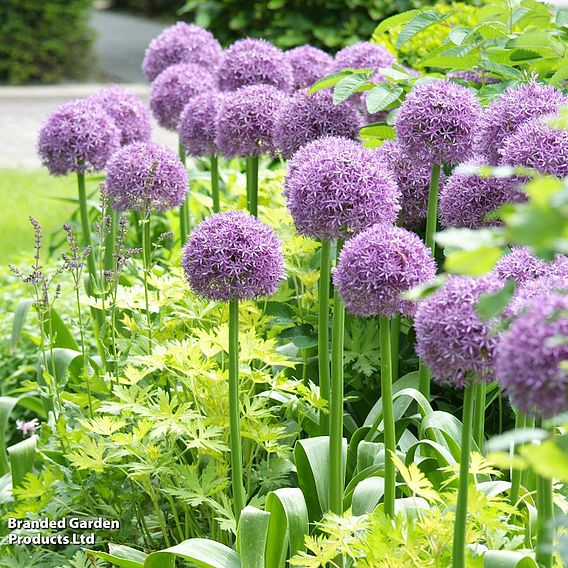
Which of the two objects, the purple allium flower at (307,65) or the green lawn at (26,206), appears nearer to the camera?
the purple allium flower at (307,65)

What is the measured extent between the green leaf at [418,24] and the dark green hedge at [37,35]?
11.9 metres

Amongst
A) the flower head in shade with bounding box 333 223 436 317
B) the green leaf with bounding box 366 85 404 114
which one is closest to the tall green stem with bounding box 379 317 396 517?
the flower head in shade with bounding box 333 223 436 317

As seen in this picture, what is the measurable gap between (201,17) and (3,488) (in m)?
6.20

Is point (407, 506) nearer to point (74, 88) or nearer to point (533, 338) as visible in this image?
point (533, 338)

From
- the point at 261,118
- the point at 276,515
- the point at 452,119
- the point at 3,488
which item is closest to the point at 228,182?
the point at 261,118

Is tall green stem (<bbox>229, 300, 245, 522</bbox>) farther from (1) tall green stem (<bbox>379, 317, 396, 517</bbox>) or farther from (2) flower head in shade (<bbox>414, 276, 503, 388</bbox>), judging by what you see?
(2) flower head in shade (<bbox>414, 276, 503, 388</bbox>)

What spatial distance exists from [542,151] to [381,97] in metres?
0.81

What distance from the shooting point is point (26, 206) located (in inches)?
329

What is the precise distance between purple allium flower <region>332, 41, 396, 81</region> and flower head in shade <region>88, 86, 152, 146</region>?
2.91 ft

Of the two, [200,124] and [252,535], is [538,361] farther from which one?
[200,124]

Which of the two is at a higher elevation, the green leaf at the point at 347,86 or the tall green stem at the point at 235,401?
the green leaf at the point at 347,86

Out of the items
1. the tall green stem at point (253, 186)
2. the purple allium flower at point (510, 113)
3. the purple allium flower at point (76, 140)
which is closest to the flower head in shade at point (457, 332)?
the purple allium flower at point (510, 113)

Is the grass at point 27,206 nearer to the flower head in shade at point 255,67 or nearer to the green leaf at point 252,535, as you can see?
the flower head in shade at point 255,67

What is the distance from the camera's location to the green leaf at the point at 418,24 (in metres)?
3.24
